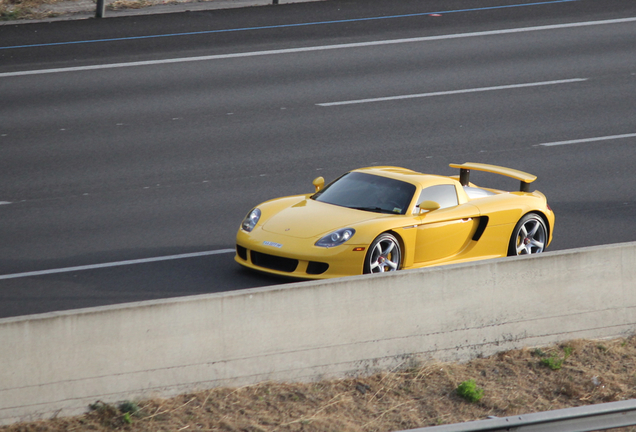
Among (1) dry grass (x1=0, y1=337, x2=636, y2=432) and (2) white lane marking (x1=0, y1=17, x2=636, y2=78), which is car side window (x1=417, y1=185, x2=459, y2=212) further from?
(2) white lane marking (x1=0, y1=17, x2=636, y2=78)

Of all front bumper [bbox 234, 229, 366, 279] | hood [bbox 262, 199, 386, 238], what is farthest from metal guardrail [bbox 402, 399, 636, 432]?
hood [bbox 262, 199, 386, 238]

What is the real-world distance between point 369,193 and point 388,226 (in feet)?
2.68

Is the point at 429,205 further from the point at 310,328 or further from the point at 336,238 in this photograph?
the point at 310,328

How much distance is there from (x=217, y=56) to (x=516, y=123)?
21.9ft

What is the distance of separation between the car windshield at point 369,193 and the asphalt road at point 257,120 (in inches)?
49.0

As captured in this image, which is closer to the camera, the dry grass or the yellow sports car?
the dry grass

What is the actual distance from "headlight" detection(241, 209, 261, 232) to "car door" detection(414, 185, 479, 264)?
176 centimetres

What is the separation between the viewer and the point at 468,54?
19.2 meters

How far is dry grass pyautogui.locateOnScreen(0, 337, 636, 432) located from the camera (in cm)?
644

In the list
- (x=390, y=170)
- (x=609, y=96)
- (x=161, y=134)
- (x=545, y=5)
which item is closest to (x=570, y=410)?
(x=390, y=170)

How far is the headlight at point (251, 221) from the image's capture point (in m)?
9.44

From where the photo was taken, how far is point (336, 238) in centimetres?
878

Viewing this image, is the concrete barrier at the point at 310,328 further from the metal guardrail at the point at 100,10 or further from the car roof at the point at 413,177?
the metal guardrail at the point at 100,10

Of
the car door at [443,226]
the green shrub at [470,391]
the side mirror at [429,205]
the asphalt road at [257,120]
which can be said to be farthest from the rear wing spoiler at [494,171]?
the green shrub at [470,391]
